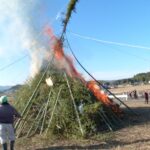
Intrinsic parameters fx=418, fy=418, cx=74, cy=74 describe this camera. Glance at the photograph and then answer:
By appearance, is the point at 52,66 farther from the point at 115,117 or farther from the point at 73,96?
the point at 115,117

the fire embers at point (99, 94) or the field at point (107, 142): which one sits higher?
the fire embers at point (99, 94)

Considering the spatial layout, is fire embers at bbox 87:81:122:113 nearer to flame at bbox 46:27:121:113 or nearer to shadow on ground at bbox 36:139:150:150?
flame at bbox 46:27:121:113

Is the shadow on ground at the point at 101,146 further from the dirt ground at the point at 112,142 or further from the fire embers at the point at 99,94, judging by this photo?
the fire embers at the point at 99,94

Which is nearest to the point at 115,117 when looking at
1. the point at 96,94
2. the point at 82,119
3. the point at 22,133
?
the point at 96,94

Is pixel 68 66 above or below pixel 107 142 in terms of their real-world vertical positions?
above

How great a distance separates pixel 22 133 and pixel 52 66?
121 inches

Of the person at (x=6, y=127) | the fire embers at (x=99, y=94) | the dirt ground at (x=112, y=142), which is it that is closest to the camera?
the person at (x=6, y=127)

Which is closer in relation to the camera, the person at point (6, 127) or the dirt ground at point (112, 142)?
the person at point (6, 127)

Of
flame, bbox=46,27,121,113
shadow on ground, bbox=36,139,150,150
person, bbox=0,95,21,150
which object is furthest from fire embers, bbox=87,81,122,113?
person, bbox=0,95,21,150

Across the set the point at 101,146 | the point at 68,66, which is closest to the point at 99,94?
the point at 68,66

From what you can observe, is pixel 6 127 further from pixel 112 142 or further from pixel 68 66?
pixel 68 66

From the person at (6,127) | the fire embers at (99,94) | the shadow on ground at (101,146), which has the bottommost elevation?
the shadow on ground at (101,146)

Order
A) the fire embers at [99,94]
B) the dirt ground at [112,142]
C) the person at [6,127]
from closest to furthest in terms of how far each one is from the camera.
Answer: the person at [6,127] < the dirt ground at [112,142] < the fire embers at [99,94]

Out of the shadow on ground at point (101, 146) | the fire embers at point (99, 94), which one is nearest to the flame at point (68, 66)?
the fire embers at point (99, 94)
